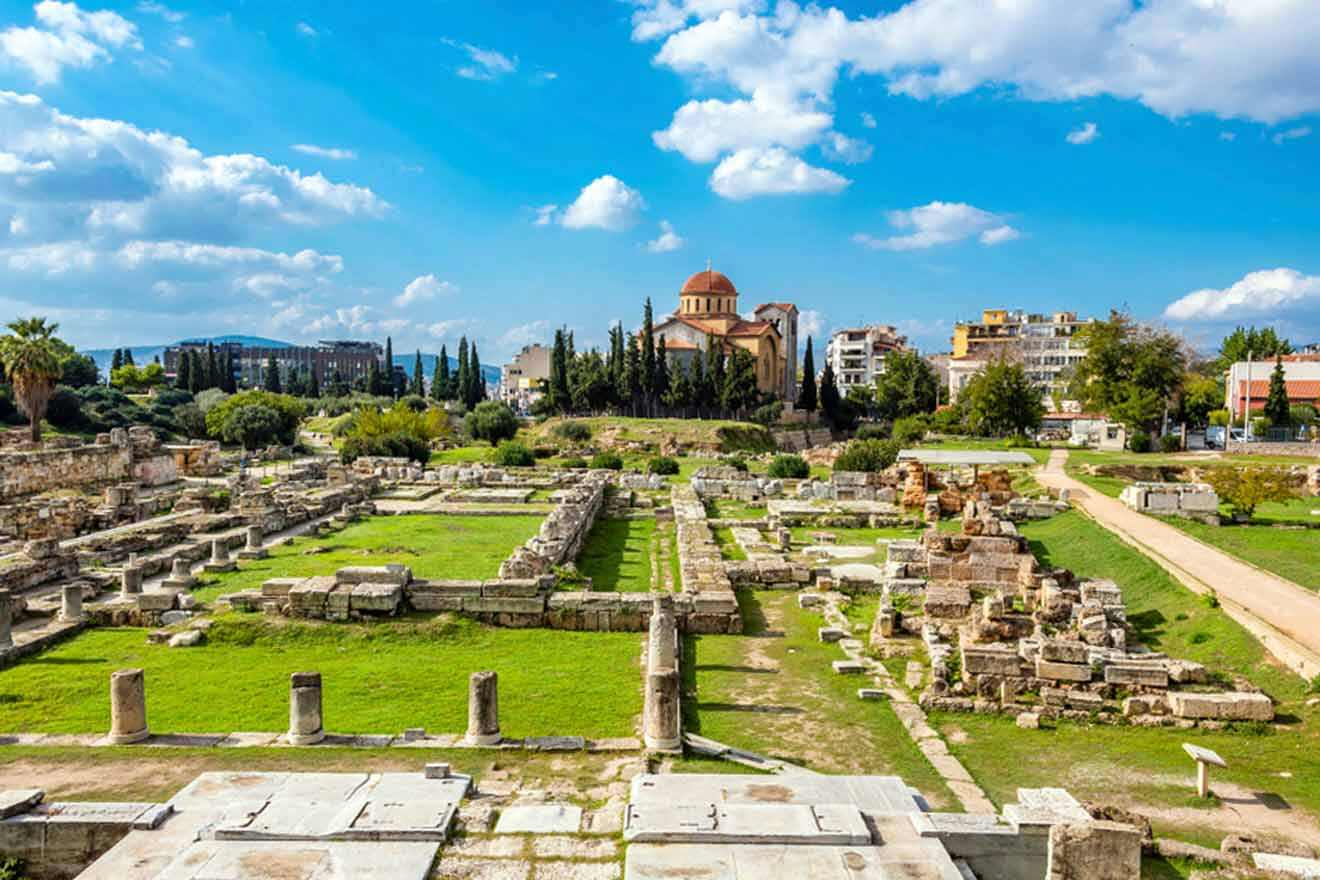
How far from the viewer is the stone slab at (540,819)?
683 centimetres

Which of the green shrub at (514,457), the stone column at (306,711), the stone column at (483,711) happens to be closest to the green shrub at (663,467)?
the green shrub at (514,457)

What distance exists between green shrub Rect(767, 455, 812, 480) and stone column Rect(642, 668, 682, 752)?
3090 centimetres

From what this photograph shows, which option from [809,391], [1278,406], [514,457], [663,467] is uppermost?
[809,391]

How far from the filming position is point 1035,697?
10781 millimetres

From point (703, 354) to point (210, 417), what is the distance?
42672mm

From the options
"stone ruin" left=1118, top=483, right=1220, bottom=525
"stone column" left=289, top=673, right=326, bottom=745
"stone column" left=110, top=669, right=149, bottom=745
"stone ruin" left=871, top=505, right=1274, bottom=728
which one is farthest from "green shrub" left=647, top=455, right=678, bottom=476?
"stone column" left=110, top=669, right=149, bottom=745

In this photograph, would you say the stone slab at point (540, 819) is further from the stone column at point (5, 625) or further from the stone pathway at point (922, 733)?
the stone column at point (5, 625)

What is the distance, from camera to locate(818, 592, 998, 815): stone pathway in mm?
8250

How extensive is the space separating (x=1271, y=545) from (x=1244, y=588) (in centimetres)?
577

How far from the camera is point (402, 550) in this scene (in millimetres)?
20062

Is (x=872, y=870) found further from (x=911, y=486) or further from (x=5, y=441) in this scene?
(x=5, y=441)

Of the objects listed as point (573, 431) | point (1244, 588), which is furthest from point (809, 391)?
point (1244, 588)

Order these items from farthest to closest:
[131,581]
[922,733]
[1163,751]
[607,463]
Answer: [607,463], [131,581], [922,733], [1163,751]

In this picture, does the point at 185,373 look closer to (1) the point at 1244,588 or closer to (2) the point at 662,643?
(2) the point at 662,643
